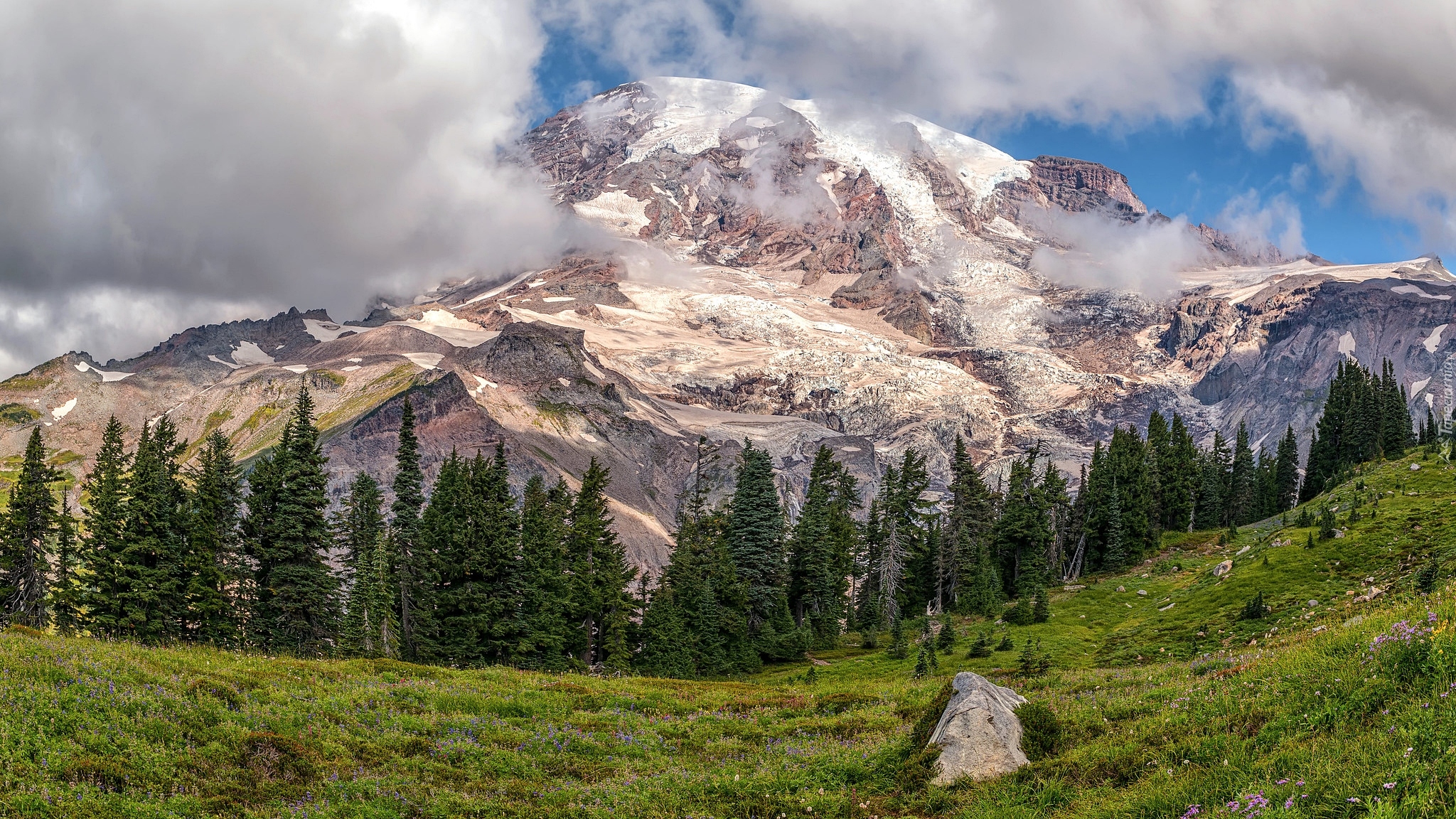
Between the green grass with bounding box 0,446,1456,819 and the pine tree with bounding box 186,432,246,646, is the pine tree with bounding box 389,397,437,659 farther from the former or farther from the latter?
the green grass with bounding box 0,446,1456,819

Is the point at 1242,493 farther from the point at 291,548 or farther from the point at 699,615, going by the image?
the point at 291,548

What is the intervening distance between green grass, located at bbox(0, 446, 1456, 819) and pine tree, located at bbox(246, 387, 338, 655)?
3097 centimetres

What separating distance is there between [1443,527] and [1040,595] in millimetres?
27394

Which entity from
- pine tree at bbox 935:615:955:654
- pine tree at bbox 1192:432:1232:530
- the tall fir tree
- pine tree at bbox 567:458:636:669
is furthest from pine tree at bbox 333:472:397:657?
pine tree at bbox 1192:432:1232:530

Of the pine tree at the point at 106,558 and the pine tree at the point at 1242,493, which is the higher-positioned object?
the pine tree at the point at 1242,493

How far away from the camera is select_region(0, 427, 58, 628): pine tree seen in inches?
2085

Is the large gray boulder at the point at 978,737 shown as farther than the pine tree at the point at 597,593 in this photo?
No

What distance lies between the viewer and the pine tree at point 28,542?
174 ft

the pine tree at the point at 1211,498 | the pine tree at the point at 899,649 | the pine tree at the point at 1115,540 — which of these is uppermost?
the pine tree at the point at 1211,498

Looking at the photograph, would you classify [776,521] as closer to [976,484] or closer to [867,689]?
[976,484]

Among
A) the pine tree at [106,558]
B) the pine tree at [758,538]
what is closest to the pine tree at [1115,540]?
the pine tree at [758,538]

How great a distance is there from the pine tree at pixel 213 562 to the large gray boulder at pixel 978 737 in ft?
159

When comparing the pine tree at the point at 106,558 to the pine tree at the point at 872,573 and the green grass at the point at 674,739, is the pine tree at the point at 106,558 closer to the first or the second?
the green grass at the point at 674,739

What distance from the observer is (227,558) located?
56.2 m
